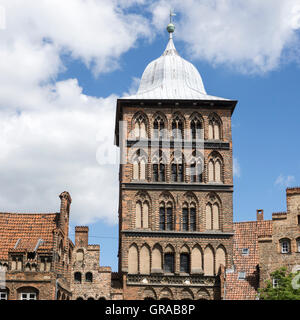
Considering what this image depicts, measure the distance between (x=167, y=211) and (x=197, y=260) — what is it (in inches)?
158

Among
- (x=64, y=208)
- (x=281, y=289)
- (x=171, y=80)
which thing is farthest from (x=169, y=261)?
(x=171, y=80)

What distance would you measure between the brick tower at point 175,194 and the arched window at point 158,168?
0.24ft

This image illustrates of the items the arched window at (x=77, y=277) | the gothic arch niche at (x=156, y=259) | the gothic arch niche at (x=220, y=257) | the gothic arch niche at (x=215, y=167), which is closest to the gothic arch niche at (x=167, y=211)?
the gothic arch niche at (x=156, y=259)

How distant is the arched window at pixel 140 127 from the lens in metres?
43.8

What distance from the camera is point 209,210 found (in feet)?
140

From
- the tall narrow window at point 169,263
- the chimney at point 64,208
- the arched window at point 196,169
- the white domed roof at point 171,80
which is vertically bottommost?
the tall narrow window at point 169,263

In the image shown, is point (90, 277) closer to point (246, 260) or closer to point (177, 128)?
point (246, 260)

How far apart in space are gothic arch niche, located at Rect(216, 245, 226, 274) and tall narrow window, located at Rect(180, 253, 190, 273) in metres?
1.99

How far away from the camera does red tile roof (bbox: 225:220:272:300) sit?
3908cm

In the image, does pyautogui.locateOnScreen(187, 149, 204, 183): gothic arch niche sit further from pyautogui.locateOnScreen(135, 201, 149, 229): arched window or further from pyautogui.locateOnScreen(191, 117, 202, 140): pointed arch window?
pyautogui.locateOnScreen(135, 201, 149, 229): arched window

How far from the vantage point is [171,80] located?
47.5 meters

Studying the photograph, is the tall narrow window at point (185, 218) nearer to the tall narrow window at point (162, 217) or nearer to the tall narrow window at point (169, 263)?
the tall narrow window at point (162, 217)
